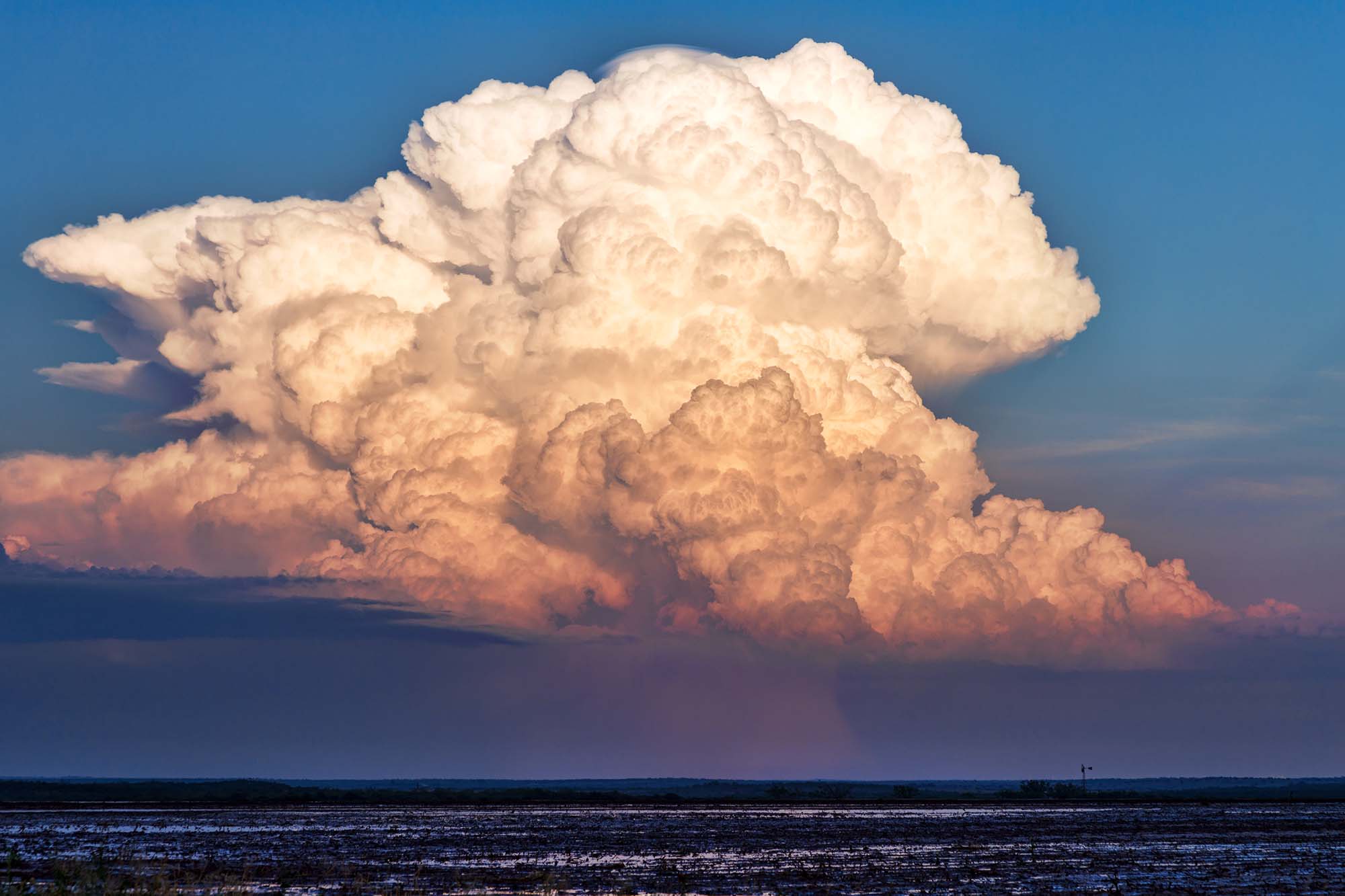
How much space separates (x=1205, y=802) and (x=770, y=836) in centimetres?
9970

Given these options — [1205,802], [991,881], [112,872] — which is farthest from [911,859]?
[1205,802]

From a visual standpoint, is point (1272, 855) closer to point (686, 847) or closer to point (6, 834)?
point (686, 847)

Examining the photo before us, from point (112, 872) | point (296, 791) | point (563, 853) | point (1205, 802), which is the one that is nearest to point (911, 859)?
point (563, 853)

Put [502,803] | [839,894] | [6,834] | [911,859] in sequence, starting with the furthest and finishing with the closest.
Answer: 1. [502,803]
2. [6,834]
3. [911,859]
4. [839,894]

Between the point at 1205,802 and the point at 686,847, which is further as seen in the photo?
the point at 1205,802

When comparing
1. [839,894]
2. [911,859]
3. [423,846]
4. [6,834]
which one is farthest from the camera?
[6,834]

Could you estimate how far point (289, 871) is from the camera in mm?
56938

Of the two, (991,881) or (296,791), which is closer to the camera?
(991,881)

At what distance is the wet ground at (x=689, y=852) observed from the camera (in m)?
53.4

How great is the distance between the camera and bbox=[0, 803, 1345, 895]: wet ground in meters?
53.4

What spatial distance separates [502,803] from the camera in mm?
160875

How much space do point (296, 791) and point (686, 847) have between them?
139 meters

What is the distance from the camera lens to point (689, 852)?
71438mm

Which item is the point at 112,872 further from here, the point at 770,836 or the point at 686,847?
the point at 770,836
